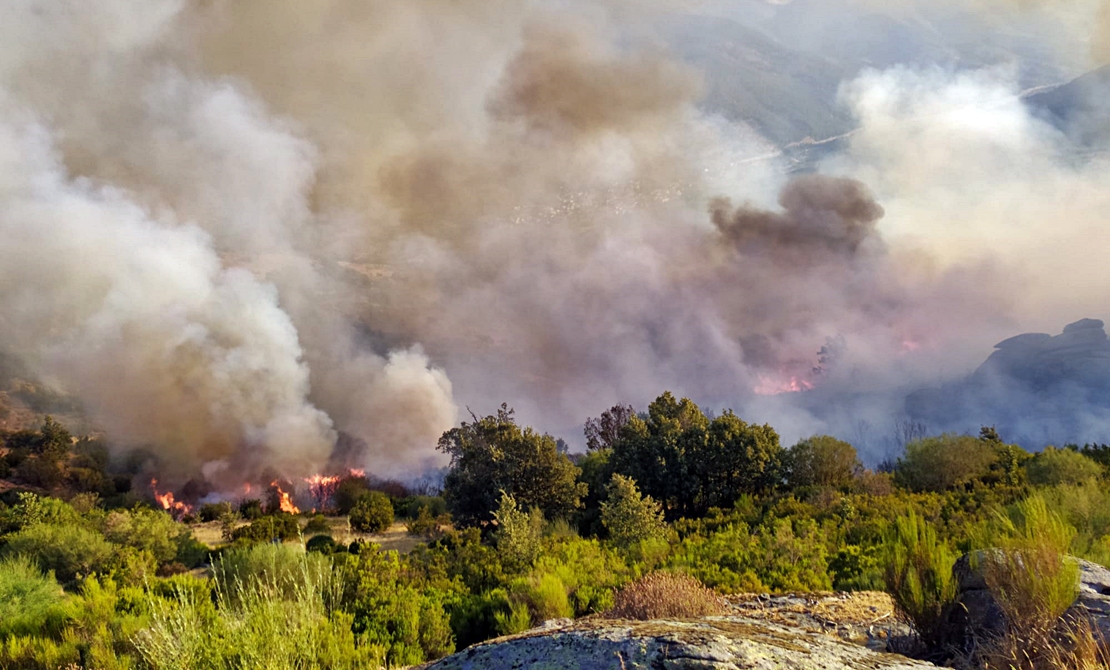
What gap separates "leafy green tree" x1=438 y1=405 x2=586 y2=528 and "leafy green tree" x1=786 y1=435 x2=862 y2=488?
9.63 m

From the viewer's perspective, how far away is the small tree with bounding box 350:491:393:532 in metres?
31.8

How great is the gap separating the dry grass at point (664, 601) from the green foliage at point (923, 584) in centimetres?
207

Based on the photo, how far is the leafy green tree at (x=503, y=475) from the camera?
24.5 metres

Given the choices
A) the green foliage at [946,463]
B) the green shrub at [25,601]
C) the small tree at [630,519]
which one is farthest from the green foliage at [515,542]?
the green foliage at [946,463]

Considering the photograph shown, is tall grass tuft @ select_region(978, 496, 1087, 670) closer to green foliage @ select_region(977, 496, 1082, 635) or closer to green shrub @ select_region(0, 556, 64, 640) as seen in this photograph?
green foliage @ select_region(977, 496, 1082, 635)

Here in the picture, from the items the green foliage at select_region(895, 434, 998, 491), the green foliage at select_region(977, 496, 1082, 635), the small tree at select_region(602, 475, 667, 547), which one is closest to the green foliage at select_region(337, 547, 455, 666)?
the small tree at select_region(602, 475, 667, 547)

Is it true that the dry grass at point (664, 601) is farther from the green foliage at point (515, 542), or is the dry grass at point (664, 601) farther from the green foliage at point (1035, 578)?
the green foliage at point (515, 542)

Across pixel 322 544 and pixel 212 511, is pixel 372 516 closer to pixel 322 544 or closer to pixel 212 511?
pixel 322 544

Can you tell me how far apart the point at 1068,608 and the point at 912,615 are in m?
1.42

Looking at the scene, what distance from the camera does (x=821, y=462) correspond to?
2673 cm

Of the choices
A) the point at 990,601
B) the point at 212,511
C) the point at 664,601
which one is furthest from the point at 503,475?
the point at 212,511

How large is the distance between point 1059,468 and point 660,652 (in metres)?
24.8

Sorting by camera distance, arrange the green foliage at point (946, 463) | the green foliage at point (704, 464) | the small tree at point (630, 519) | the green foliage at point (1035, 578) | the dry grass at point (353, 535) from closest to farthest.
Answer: the green foliage at point (1035, 578) → the small tree at point (630, 519) → the green foliage at point (946, 463) → the green foliage at point (704, 464) → the dry grass at point (353, 535)

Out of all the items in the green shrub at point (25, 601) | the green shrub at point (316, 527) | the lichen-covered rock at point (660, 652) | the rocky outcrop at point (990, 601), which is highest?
the green shrub at point (316, 527)
